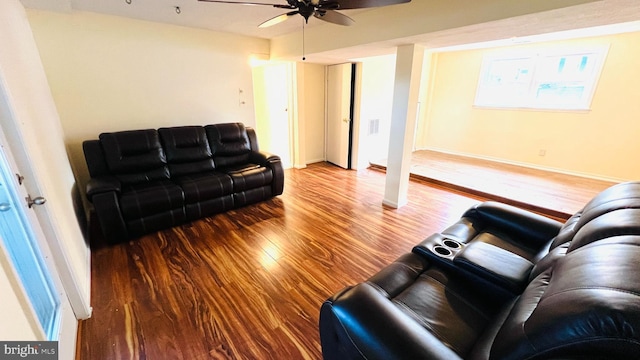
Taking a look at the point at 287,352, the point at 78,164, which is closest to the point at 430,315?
the point at 287,352

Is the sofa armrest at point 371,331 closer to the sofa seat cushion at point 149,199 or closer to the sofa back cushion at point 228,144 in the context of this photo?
the sofa seat cushion at point 149,199

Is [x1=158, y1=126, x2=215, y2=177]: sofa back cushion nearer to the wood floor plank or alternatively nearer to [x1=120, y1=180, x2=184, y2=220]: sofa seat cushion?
[x1=120, y1=180, x2=184, y2=220]: sofa seat cushion

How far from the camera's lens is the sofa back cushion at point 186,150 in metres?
3.22

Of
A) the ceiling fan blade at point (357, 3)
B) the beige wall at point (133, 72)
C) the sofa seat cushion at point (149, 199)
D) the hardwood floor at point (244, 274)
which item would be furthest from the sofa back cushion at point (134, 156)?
the ceiling fan blade at point (357, 3)

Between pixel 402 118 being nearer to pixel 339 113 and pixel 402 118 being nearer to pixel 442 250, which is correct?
pixel 442 250

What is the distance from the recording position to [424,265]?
1.51m

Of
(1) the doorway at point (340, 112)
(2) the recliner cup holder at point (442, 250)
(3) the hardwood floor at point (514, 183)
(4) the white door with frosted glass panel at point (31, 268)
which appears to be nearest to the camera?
(4) the white door with frosted glass panel at point (31, 268)

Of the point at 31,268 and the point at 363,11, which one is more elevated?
the point at 363,11

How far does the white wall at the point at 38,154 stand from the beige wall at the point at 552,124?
637cm

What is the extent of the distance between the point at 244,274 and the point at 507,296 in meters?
1.79

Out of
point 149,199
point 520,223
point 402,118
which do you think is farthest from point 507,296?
point 149,199

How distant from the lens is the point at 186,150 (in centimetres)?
331

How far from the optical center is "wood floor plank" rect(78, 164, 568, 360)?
61.4 inches

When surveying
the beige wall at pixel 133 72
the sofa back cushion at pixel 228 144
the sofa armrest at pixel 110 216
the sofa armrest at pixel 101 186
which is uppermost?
the beige wall at pixel 133 72
